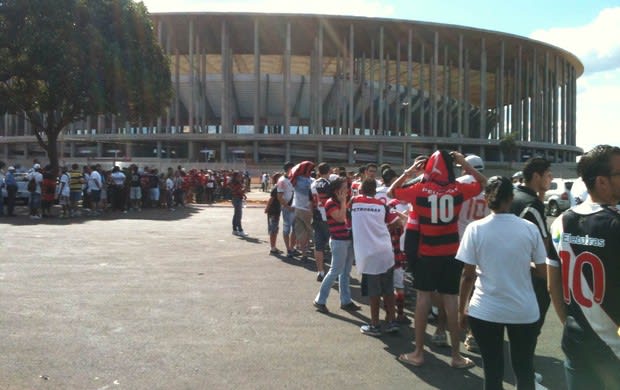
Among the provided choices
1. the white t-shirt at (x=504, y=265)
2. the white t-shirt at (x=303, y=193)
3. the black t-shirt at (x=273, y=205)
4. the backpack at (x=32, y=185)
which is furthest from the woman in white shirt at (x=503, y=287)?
the backpack at (x=32, y=185)

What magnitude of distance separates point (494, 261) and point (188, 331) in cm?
346

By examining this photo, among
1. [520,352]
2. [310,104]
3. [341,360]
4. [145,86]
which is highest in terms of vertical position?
[310,104]

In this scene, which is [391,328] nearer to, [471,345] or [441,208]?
[471,345]

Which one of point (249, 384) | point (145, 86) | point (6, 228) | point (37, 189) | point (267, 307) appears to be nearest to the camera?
point (249, 384)

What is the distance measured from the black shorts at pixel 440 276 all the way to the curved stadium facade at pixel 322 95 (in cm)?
5518

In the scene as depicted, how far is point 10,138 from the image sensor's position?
68000mm

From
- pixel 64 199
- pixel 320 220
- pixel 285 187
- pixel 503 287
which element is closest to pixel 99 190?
pixel 64 199

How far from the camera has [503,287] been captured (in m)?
3.53

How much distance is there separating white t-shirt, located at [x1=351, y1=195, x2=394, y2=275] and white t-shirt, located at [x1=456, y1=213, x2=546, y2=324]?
6.84ft

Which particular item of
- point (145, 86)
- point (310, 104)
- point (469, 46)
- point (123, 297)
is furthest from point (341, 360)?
point (469, 46)

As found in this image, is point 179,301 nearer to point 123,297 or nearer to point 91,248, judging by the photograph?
point 123,297

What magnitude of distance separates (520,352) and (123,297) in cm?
531

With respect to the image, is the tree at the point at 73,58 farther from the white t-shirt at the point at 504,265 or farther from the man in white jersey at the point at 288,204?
the white t-shirt at the point at 504,265

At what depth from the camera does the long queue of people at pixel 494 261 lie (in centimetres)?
255
